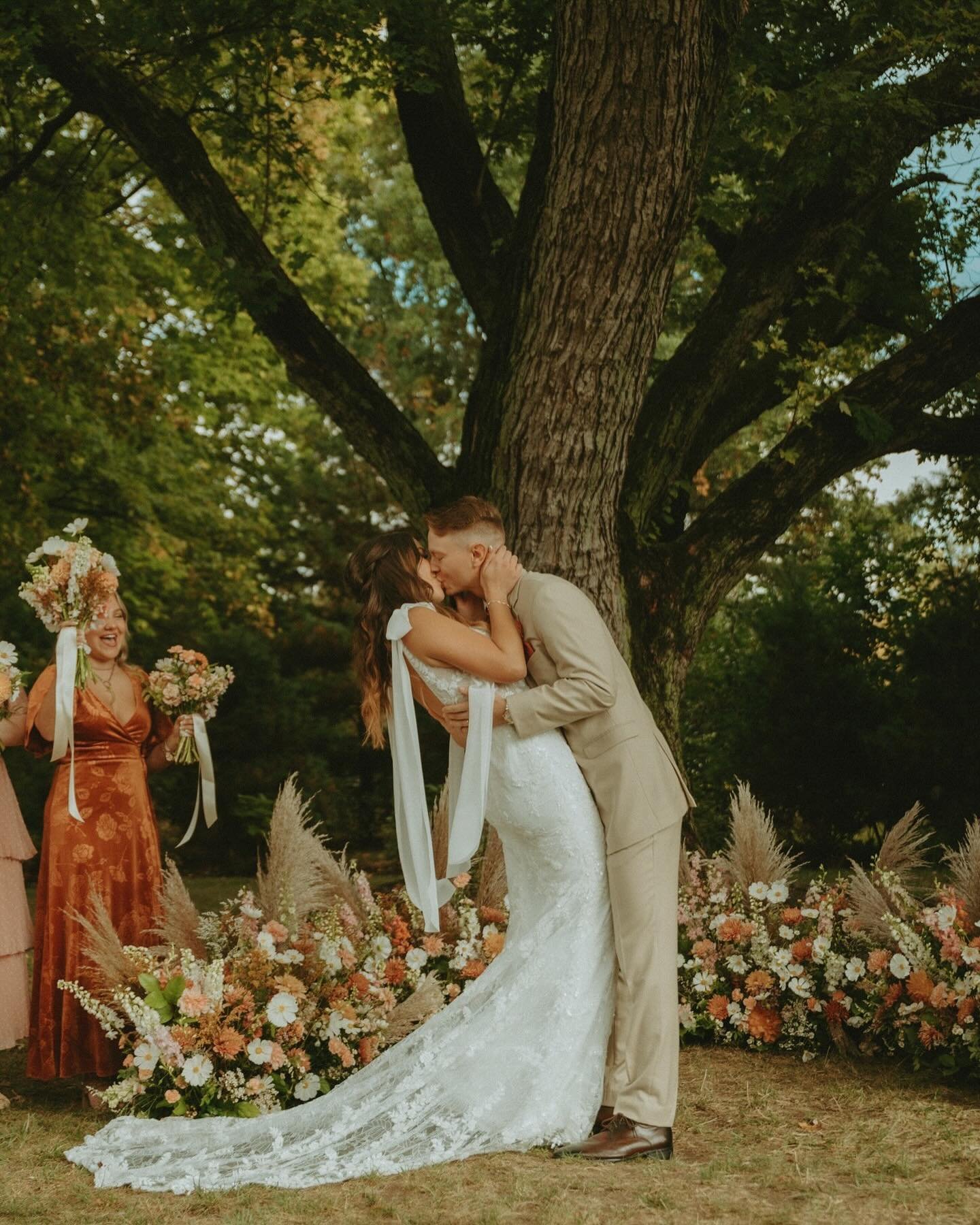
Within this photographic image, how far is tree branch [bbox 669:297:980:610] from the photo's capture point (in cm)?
820

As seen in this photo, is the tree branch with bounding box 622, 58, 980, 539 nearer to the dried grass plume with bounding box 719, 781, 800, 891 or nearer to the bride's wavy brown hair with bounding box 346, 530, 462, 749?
the dried grass plume with bounding box 719, 781, 800, 891

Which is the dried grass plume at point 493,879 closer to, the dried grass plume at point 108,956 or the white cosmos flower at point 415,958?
the white cosmos flower at point 415,958

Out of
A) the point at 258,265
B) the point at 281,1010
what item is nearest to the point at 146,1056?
the point at 281,1010

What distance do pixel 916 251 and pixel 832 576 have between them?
3832 mm

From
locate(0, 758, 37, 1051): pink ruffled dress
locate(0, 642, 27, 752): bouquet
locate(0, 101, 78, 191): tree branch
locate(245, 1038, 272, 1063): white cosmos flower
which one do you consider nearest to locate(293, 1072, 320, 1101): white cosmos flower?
locate(245, 1038, 272, 1063): white cosmos flower

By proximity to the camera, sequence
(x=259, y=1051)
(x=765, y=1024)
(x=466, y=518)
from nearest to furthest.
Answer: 1. (x=466, y=518)
2. (x=259, y=1051)
3. (x=765, y=1024)

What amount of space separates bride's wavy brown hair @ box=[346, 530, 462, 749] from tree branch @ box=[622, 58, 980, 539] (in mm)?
3383

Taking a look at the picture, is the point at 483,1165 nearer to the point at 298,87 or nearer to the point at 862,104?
the point at 862,104

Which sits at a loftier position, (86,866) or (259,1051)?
(86,866)

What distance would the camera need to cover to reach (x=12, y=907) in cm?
569

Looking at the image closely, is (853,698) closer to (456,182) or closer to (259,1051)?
(456,182)

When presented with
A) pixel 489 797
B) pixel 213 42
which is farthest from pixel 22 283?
pixel 489 797

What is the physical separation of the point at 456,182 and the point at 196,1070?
251 inches

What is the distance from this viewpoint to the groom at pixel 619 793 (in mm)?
4406
